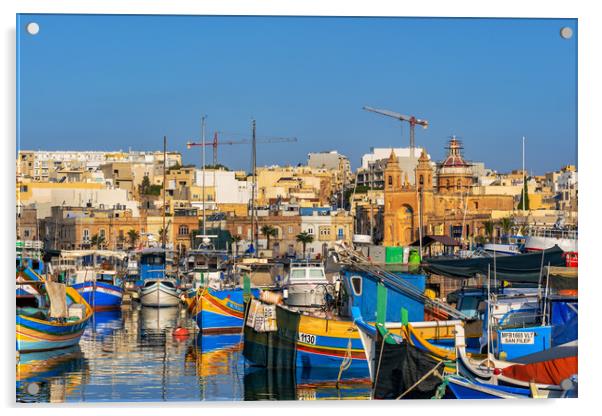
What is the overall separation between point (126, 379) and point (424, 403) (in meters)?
5.30

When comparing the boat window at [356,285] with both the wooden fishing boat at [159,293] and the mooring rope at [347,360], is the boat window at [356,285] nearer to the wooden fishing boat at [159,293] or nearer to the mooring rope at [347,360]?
the mooring rope at [347,360]

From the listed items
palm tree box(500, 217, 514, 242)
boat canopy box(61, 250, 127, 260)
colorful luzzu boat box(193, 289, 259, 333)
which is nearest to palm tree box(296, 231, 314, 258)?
palm tree box(500, 217, 514, 242)

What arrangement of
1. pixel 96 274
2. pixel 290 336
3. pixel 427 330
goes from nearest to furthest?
pixel 427 330, pixel 290 336, pixel 96 274

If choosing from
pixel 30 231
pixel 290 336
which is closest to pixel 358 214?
pixel 30 231

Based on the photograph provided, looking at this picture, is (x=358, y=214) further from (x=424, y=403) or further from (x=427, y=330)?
(x=424, y=403)

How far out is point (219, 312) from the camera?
24422mm

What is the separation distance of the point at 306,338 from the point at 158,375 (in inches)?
75.6

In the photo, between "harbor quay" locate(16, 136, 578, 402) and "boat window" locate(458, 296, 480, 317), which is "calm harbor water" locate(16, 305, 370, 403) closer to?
"harbor quay" locate(16, 136, 578, 402)

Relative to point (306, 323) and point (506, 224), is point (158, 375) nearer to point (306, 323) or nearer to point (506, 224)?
point (306, 323)

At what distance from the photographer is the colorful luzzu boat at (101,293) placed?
30.7 m

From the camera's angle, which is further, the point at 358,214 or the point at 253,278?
the point at 358,214

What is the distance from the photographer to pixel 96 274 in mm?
33938

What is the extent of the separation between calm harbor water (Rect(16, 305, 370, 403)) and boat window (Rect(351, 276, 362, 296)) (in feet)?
3.94

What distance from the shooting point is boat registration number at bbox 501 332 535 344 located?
558 inches
